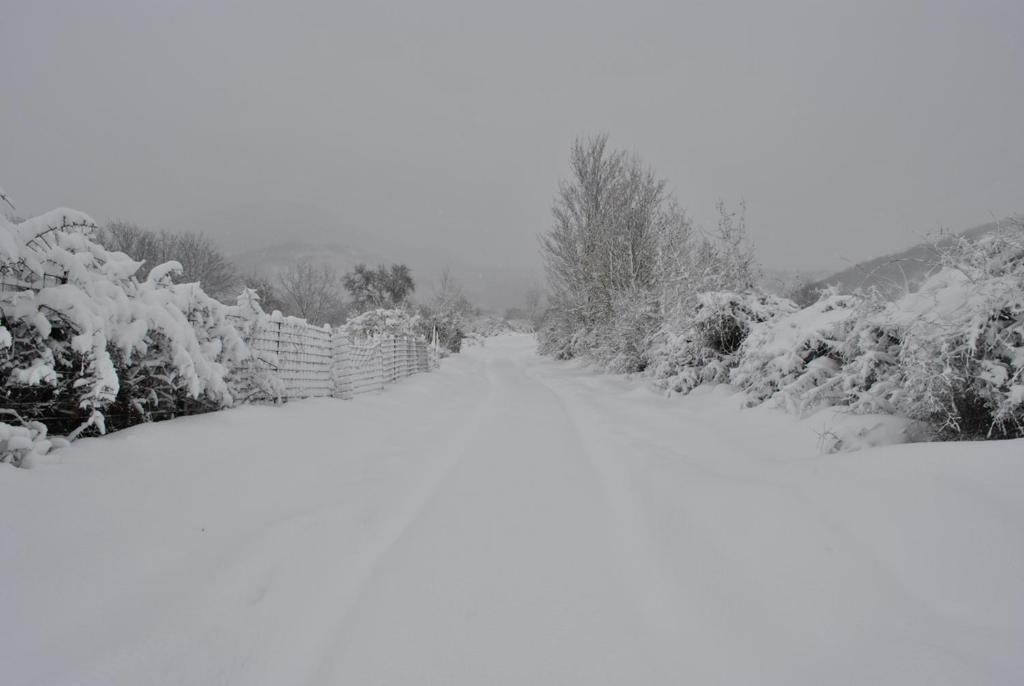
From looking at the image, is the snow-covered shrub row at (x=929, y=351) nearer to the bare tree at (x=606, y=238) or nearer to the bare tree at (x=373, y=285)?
the bare tree at (x=606, y=238)

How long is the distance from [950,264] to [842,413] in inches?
58.5

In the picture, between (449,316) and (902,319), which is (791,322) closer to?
(902,319)

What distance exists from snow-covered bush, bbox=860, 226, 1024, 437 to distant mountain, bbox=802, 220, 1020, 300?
0.14 meters

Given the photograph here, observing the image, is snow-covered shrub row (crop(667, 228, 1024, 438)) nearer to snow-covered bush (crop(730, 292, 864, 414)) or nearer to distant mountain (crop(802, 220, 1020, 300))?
snow-covered bush (crop(730, 292, 864, 414))

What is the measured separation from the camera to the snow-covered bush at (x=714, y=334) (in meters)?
7.86

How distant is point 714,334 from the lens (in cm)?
826

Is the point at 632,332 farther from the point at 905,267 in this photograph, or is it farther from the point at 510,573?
the point at 510,573

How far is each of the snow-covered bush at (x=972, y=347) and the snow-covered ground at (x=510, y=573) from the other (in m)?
0.91

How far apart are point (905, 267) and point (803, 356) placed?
155cm

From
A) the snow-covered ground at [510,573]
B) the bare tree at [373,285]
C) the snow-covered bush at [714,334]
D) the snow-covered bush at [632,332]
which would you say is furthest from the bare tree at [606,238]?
the bare tree at [373,285]

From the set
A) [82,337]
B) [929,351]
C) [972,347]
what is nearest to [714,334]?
[929,351]

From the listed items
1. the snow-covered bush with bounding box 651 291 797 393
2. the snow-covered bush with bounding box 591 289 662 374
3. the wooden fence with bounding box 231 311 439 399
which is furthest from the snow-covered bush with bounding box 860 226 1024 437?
the snow-covered bush with bounding box 591 289 662 374

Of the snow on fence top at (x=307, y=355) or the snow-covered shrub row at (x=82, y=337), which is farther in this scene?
the snow on fence top at (x=307, y=355)

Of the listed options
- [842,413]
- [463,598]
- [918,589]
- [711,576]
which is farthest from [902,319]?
[463,598]
